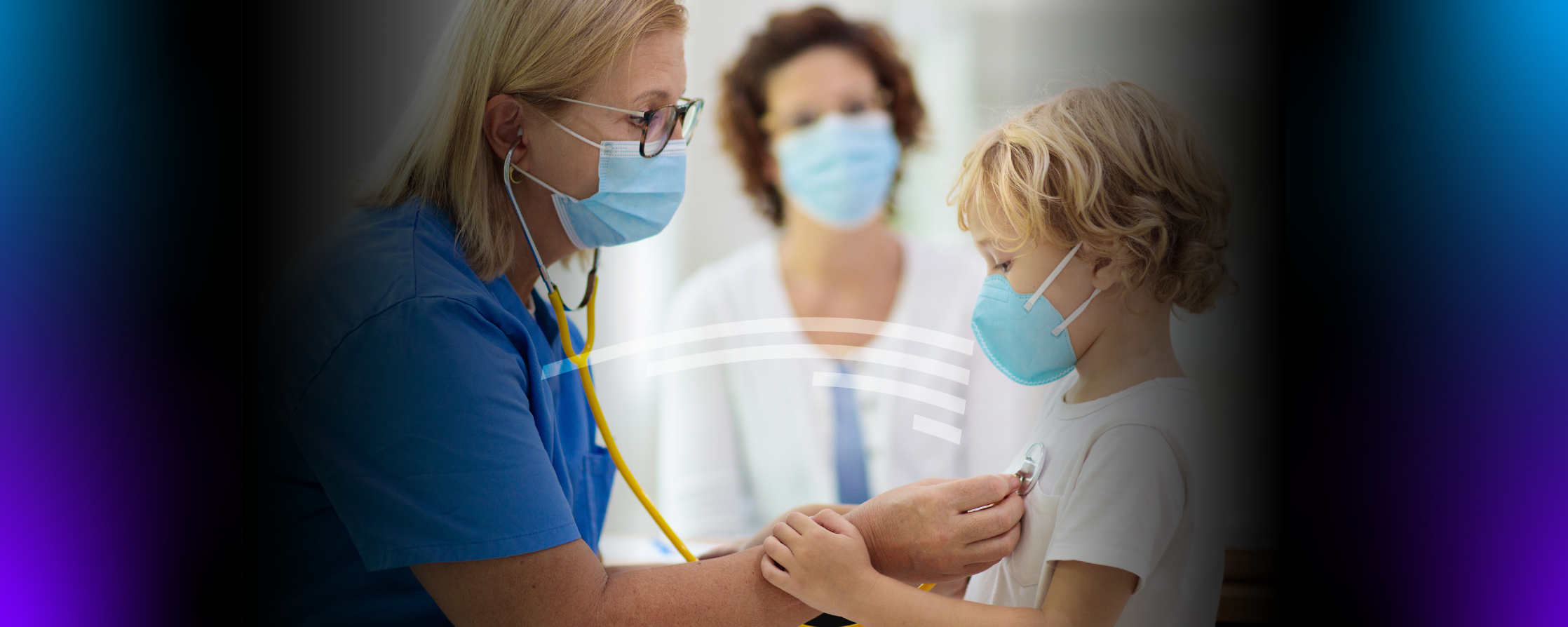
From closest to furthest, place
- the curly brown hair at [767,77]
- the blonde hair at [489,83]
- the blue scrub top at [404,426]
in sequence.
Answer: the blue scrub top at [404,426] < the blonde hair at [489,83] < the curly brown hair at [767,77]

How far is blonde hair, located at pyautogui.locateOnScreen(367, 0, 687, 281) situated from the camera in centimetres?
104

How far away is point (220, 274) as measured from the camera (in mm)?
1145

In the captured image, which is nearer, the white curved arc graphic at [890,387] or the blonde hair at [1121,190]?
the blonde hair at [1121,190]

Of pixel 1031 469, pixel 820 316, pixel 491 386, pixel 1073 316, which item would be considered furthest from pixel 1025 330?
pixel 491 386

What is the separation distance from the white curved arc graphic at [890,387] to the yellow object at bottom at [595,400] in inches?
8.5

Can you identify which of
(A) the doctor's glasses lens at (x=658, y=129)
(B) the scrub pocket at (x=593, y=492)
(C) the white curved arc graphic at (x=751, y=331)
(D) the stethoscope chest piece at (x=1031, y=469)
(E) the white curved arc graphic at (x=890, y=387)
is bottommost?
(B) the scrub pocket at (x=593, y=492)

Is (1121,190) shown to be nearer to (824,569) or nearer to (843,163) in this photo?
(843,163)

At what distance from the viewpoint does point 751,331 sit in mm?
1209

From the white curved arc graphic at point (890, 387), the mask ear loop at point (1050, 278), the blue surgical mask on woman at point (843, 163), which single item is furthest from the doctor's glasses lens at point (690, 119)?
the mask ear loop at point (1050, 278)

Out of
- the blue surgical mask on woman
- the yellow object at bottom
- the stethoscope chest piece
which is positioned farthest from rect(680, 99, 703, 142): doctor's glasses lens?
the stethoscope chest piece

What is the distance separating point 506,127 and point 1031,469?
70 cm

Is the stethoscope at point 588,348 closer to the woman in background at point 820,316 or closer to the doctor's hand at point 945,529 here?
the woman in background at point 820,316

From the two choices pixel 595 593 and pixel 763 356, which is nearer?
pixel 595 593

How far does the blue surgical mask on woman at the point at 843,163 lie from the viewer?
117 centimetres
